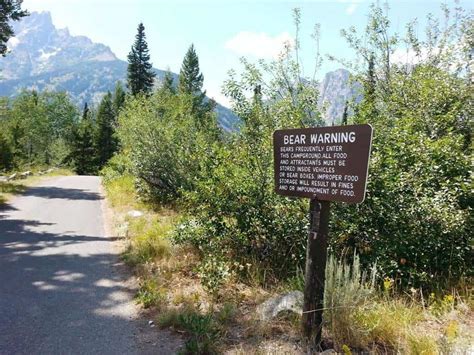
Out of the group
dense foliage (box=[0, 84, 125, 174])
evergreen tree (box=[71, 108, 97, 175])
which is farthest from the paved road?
evergreen tree (box=[71, 108, 97, 175])

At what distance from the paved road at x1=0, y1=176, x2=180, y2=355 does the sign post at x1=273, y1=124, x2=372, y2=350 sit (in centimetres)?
173

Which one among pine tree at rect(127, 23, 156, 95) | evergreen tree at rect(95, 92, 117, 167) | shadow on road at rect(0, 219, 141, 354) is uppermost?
pine tree at rect(127, 23, 156, 95)

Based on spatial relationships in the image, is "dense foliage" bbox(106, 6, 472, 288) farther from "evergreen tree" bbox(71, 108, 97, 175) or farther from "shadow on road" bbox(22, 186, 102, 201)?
"evergreen tree" bbox(71, 108, 97, 175)

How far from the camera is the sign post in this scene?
3289 millimetres

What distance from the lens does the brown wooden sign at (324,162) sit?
10.7ft

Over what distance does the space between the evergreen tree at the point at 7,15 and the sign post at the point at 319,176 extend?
49.3 ft

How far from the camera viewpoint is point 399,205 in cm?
517

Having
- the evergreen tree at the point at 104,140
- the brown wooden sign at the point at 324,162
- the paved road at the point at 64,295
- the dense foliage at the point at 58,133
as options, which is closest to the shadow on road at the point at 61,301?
the paved road at the point at 64,295

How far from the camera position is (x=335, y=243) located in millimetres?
5344

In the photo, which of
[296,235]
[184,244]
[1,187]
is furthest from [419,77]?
[1,187]

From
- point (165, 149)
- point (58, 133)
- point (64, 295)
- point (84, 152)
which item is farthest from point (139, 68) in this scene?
point (64, 295)

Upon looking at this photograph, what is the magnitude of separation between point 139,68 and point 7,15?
37.0 meters

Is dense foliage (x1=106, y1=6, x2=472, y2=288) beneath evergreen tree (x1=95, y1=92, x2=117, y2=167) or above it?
beneath

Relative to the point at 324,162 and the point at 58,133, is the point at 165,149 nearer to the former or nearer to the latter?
the point at 324,162
